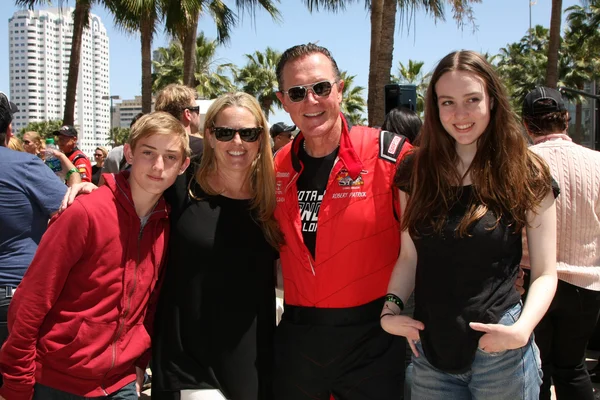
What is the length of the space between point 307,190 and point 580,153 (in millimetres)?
1655

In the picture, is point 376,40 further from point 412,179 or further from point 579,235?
point 412,179

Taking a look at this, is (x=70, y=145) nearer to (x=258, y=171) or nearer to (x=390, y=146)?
(x=258, y=171)

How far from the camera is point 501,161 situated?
2025mm

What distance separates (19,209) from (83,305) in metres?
0.91

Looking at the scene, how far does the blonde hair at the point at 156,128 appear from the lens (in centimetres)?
253

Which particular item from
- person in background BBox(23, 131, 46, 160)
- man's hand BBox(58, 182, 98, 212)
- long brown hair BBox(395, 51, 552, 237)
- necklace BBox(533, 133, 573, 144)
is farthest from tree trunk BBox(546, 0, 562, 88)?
A: man's hand BBox(58, 182, 98, 212)

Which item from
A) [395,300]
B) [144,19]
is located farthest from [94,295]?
[144,19]

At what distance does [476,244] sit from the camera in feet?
6.39

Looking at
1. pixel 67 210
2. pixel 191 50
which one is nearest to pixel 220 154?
pixel 67 210

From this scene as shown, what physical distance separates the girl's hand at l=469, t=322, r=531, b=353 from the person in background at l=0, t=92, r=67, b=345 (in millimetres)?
2216

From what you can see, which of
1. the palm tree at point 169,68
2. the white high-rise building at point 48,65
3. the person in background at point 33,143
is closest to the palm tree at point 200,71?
the palm tree at point 169,68

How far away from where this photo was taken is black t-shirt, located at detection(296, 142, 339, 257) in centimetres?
249

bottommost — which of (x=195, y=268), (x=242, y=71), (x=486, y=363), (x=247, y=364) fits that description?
(x=247, y=364)

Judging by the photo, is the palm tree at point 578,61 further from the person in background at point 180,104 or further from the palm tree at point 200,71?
the person in background at point 180,104
